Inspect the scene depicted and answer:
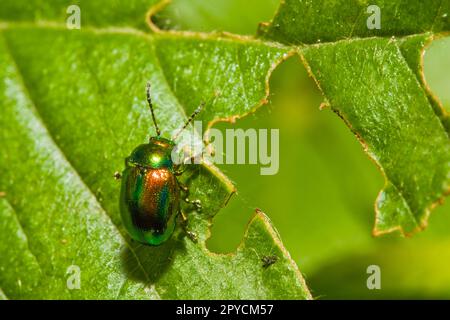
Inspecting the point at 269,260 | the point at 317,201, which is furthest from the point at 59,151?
the point at 317,201

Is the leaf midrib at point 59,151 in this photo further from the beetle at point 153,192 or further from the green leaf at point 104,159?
the beetle at point 153,192

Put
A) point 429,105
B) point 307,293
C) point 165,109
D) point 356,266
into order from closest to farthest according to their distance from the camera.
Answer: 1. point 429,105
2. point 307,293
3. point 165,109
4. point 356,266

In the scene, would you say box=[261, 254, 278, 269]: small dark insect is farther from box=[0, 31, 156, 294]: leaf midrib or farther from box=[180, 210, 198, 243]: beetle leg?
box=[0, 31, 156, 294]: leaf midrib

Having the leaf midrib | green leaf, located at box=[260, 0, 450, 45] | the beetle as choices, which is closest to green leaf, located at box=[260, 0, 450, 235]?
green leaf, located at box=[260, 0, 450, 45]

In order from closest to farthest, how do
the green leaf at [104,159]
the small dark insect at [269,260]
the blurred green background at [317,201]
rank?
1. the small dark insect at [269,260]
2. the green leaf at [104,159]
3. the blurred green background at [317,201]

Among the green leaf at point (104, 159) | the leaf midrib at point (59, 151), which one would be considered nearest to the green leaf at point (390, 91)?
the green leaf at point (104, 159)
